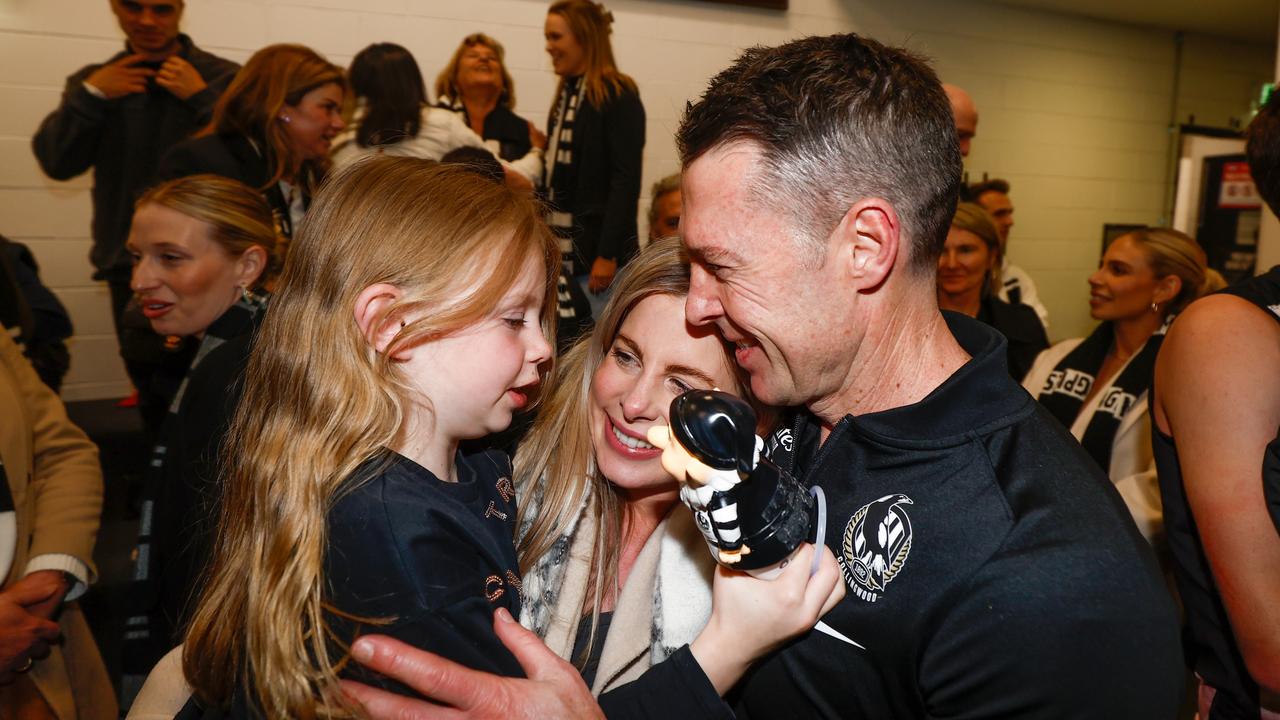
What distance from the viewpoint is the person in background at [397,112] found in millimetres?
3152

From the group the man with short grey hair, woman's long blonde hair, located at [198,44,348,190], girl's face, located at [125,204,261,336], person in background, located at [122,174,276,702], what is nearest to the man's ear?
the man with short grey hair

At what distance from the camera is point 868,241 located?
1.14 meters

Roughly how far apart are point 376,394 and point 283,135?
79.6 inches

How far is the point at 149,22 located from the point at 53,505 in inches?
84.3

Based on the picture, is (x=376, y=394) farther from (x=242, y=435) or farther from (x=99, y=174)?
(x=99, y=174)

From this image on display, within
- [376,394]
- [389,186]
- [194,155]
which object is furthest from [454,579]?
[194,155]

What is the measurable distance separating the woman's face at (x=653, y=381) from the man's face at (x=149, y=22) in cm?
274

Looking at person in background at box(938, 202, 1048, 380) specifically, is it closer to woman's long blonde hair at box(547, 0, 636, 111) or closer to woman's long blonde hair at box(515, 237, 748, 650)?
woman's long blonde hair at box(547, 0, 636, 111)

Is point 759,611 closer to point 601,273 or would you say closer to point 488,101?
point 601,273

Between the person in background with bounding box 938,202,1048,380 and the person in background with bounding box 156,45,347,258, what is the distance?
Answer: 2.29 meters

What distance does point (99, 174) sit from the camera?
3482 mm

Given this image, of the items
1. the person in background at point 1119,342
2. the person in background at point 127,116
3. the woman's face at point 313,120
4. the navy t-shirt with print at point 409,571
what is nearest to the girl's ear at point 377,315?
the navy t-shirt with print at point 409,571

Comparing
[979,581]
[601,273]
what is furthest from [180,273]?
[601,273]

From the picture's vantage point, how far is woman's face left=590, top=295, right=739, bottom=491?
150cm
